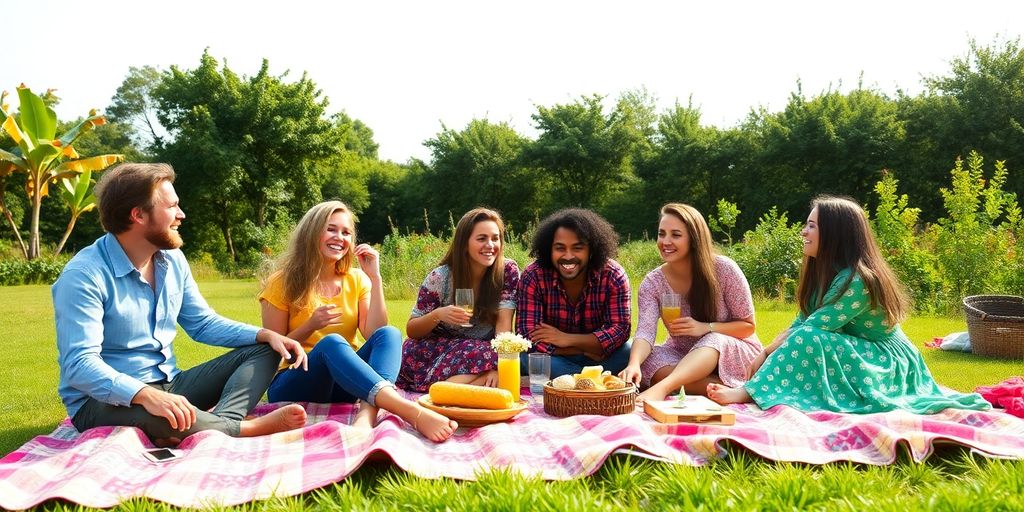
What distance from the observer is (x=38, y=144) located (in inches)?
701

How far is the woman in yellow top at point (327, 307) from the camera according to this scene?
4094 millimetres

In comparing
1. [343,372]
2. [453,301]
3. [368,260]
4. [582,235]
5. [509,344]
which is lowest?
[343,372]

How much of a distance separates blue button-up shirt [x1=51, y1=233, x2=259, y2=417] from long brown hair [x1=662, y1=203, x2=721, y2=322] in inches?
104

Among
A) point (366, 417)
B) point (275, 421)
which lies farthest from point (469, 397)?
point (275, 421)

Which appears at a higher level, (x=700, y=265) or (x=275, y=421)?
(x=700, y=265)

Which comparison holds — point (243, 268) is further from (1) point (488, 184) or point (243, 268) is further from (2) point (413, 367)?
(2) point (413, 367)

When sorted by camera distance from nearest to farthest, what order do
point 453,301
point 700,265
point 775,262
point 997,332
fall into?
point 700,265, point 453,301, point 997,332, point 775,262

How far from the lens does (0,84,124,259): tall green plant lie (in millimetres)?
17453

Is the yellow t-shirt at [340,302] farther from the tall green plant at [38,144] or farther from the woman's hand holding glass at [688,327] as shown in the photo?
the tall green plant at [38,144]

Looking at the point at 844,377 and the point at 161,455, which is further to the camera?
the point at 844,377

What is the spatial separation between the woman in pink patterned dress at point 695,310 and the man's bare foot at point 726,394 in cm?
22

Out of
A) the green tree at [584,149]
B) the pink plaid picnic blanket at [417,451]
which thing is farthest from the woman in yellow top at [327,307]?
the green tree at [584,149]

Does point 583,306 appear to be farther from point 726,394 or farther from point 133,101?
point 133,101

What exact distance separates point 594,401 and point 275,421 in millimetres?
1533
